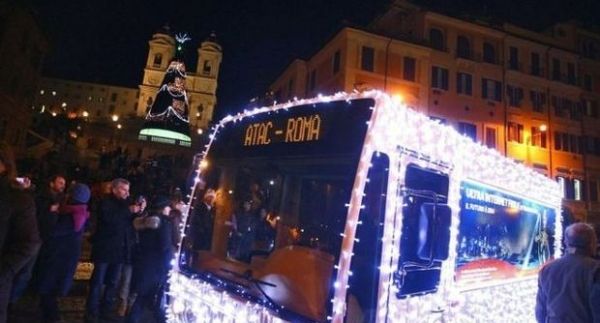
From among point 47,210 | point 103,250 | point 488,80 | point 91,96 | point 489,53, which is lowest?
point 103,250

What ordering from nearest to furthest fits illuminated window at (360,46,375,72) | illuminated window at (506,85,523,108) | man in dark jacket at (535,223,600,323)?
man in dark jacket at (535,223,600,323), illuminated window at (360,46,375,72), illuminated window at (506,85,523,108)

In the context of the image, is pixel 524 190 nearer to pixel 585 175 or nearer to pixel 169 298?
pixel 169 298

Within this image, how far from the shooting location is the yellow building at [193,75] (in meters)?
75.4

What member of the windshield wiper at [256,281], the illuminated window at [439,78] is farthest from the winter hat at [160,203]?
the illuminated window at [439,78]

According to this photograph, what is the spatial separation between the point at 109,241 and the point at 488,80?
33.2m

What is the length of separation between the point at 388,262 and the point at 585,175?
39.1 meters

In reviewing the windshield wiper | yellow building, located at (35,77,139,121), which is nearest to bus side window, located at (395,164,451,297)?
the windshield wiper

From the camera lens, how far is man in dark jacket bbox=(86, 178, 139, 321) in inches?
236

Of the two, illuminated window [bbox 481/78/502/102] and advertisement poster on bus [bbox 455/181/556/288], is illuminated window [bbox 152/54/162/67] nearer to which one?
illuminated window [bbox 481/78/502/102]

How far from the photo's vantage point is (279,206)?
3.53 m

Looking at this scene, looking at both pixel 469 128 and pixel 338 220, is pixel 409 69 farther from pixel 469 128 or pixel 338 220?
pixel 338 220

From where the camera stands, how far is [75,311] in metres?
6.71

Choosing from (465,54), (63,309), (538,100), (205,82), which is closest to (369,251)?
(63,309)

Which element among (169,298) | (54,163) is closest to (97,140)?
(54,163)
